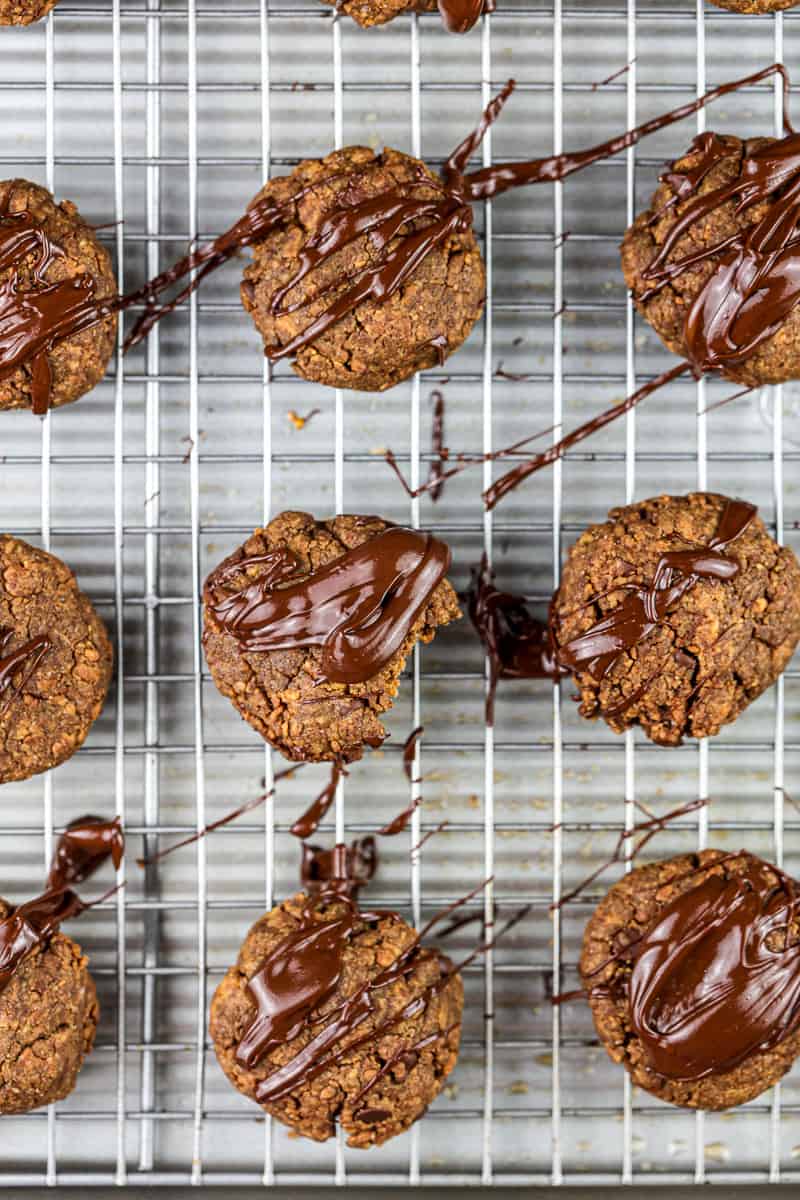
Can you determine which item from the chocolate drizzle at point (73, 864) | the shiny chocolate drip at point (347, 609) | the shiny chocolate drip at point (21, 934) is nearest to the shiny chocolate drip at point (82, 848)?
the chocolate drizzle at point (73, 864)

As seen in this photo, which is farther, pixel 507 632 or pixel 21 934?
pixel 507 632

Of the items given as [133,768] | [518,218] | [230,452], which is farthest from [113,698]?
[518,218]

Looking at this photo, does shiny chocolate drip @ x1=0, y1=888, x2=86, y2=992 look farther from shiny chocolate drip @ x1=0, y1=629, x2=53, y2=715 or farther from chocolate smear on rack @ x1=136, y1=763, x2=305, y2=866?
shiny chocolate drip @ x1=0, y1=629, x2=53, y2=715

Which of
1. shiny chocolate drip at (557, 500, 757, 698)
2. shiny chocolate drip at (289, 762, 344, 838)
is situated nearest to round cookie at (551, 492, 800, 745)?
shiny chocolate drip at (557, 500, 757, 698)

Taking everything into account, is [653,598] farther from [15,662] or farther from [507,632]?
[15,662]

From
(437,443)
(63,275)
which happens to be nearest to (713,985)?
(437,443)

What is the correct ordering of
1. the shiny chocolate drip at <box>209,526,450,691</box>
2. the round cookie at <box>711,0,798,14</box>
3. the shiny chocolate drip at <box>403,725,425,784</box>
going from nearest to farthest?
the shiny chocolate drip at <box>209,526,450,691</box>
the round cookie at <box>711,0,798,14</box>
the shiny chocolate drip at <box>403,725,425,784</box>

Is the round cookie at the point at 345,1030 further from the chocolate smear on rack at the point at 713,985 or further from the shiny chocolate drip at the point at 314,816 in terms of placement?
the chocolate smear on rack at the point at 713,985
